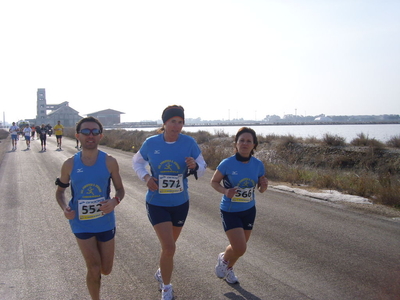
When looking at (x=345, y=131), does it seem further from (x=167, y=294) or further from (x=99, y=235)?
(x=99, y=235)

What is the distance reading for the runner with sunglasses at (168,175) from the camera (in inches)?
157

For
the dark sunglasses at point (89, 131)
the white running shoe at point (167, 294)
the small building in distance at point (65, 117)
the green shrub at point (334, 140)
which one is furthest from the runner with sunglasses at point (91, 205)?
the small building in distance at point (65, 117)

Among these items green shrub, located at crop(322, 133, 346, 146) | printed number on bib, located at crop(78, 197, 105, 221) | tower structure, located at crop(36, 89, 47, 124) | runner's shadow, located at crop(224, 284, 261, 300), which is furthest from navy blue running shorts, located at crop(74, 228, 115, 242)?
tower structure, located at crop(36, 89, 47, 124)

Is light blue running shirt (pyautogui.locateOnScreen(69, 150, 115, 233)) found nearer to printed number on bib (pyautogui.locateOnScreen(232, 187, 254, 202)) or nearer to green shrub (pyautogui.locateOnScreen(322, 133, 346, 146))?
printed number on bib (pyautogui.locateOnScreen(232, 187, 254, 202))

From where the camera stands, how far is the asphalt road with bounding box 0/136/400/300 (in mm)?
4242

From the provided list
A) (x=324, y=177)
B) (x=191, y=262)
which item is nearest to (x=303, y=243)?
(x=191, y=262)

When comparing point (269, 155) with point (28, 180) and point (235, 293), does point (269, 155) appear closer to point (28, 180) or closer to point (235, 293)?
point (28, 180)

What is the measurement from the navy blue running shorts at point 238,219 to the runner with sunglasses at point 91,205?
1398mm

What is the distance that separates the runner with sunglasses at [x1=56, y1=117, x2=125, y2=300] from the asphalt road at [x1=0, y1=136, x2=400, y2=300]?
81cm

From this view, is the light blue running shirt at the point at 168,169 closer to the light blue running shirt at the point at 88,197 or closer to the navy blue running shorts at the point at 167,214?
the navy blue running shorts at the point at 167,214

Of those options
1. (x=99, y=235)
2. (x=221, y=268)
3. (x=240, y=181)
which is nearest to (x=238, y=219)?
(x=240, y=181)

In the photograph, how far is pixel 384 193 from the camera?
29.2 ft

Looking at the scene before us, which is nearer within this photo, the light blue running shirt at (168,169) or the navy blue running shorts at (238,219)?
the light blue running shirt at (168,169)

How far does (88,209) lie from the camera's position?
3.50 metres
